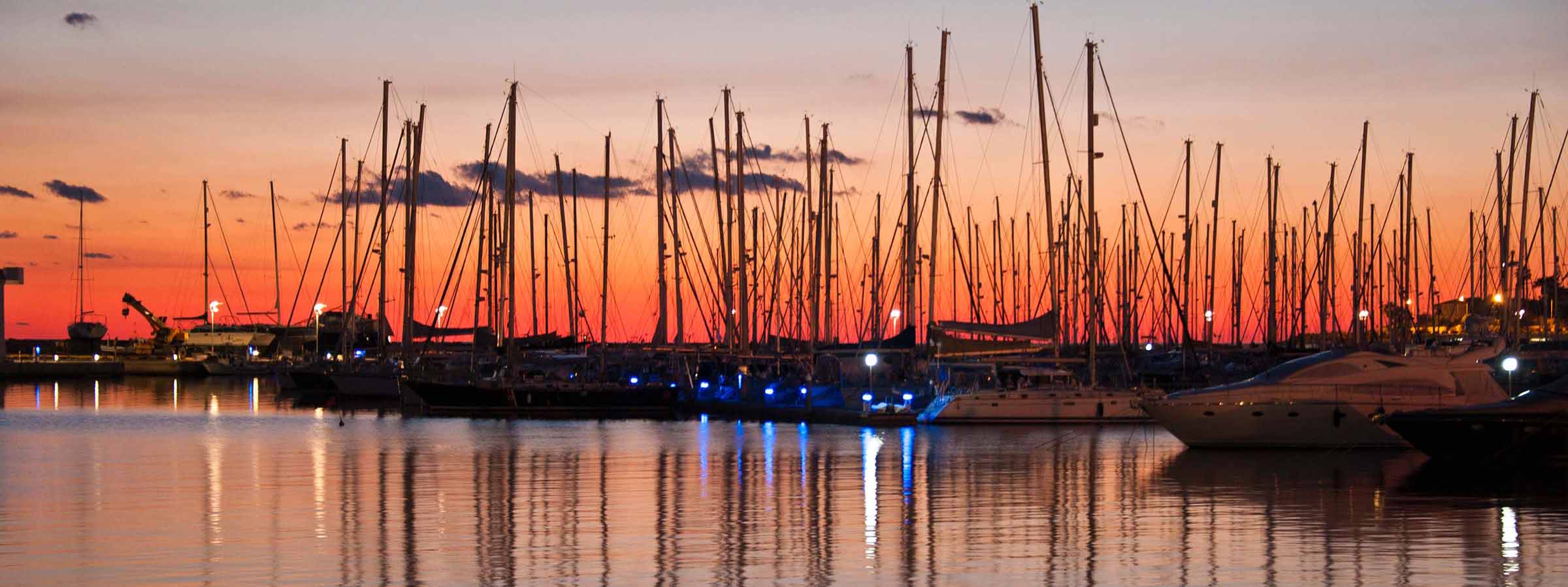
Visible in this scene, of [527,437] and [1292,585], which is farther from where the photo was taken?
[527,437]

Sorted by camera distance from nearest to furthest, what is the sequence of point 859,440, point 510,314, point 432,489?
point 432,489 → point 859,440 → point 510,314

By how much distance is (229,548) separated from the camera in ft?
70.3

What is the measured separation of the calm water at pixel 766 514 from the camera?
19516 mm

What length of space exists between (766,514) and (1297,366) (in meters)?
17.3

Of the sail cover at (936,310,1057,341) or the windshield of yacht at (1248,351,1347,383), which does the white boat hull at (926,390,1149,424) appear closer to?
the sail cover at (936,310,1057,341)

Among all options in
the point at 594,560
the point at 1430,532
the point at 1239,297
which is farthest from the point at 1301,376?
the point at 1239,297

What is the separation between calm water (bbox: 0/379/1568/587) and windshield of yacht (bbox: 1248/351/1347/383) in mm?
1875

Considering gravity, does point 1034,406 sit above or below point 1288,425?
above

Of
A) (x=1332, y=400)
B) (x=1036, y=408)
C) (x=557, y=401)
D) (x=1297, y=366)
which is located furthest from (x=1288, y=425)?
(x=557, y=401)

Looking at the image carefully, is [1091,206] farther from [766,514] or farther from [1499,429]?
[766,514]

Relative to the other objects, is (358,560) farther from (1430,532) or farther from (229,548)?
(1430,532)

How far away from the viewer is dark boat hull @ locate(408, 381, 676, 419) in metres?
60.8

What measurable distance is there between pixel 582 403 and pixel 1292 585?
44.4 metres

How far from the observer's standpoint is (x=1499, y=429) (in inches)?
1310
